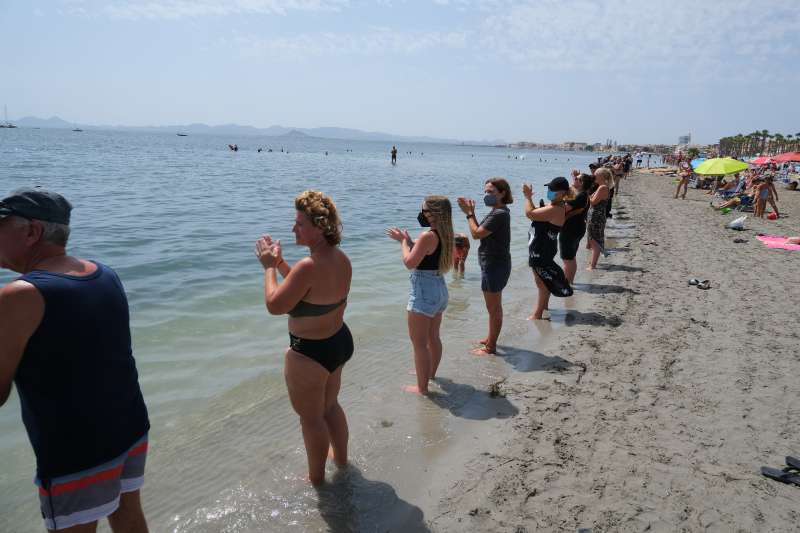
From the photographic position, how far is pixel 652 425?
4.30m

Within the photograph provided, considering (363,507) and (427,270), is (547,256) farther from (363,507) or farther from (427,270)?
(363,507)

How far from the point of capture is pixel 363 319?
24.3 ft

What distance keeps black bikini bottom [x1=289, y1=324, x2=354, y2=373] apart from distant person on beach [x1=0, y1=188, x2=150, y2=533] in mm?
1005

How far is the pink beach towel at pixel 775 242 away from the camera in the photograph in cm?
1219

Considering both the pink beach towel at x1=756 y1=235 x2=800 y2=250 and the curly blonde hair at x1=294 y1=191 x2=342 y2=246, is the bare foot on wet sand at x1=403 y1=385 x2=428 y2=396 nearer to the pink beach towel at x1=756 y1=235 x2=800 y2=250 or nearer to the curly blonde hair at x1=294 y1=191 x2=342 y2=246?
the curly blonde hair at x1=294 y1=191 x2=342 y2=246

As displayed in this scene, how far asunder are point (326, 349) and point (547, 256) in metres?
4.46

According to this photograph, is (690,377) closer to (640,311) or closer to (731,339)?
(731,339)

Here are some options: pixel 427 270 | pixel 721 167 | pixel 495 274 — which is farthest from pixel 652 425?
pixel 721 167

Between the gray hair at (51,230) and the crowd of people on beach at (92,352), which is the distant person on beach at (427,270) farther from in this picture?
the gray hair at (51,230)

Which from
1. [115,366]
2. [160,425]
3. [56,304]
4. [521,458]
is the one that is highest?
[56,304]

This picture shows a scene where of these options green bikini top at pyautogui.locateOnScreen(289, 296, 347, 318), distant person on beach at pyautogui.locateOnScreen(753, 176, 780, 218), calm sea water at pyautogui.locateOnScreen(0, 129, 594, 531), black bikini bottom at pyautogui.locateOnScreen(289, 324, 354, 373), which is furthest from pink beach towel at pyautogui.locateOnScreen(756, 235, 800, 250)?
green bikini top at pyautogui.locateOnScreen(289, 296, 347, 318)

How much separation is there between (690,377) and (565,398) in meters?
1.45

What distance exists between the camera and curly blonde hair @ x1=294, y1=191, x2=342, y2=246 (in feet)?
9.65

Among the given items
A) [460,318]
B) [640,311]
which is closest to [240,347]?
[460,318]
